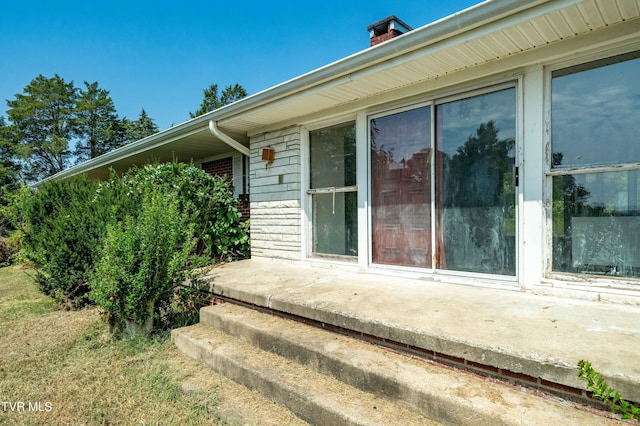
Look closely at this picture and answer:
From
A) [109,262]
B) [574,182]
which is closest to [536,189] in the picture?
[574,182]

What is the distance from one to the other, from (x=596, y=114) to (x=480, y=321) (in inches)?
76.3

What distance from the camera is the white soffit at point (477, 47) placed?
7.68 ft

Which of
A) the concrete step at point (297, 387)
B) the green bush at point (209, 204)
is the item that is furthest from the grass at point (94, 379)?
the green bush at point (209, 204)

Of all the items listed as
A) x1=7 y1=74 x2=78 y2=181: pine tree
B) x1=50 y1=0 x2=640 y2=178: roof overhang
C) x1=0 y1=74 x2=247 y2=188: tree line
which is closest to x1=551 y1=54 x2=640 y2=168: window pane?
x1=50 y1=0 x2=640 y2=178: roof overhang

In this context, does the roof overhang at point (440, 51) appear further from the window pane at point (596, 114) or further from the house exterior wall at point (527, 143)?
the window pane at point (596, 114)

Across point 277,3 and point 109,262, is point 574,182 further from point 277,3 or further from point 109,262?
point 277,3

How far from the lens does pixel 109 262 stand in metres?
3.16

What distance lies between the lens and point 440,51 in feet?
9.25

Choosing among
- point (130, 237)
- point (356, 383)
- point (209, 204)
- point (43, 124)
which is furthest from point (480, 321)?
point (43, 124)

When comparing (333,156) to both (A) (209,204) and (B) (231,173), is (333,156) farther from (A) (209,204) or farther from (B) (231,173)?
(B) (231,173)

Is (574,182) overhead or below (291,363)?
overhead

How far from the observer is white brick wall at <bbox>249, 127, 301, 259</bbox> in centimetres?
495

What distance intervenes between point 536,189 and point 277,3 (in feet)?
35.4

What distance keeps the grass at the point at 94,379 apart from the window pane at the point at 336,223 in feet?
7.41
